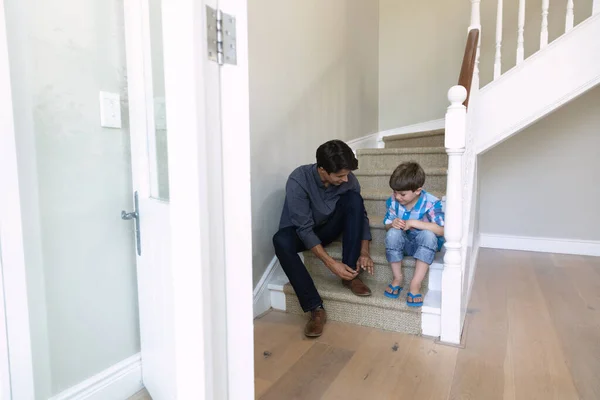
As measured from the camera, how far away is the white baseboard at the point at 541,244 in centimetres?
292

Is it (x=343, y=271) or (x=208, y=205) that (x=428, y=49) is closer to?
(x=343, y=271)

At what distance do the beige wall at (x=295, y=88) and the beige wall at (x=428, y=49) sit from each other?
459mm

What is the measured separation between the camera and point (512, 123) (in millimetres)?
2244

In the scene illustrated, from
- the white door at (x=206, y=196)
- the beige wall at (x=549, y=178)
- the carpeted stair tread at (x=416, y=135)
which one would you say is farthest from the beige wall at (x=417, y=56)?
the white door at (x=206, y=196)

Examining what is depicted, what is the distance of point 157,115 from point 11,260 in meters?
0.55

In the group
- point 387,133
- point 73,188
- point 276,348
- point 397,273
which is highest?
point 387,133

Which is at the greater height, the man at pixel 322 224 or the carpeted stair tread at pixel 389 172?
the carpeted stair tread at pixel 389 172

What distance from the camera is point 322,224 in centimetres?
192

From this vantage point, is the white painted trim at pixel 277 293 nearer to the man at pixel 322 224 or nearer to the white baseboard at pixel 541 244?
the man at pixel 322 224

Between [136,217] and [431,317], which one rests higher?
[136,217]

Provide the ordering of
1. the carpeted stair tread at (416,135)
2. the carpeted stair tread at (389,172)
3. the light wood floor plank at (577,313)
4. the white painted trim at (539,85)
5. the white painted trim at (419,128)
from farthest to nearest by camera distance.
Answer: the white painted trim at (419,128), the carpeted stair tread at (416,135), the carpeted stair tread at (389,172), the white painted trim at (539,85), the light wood floor plank at (577,313)

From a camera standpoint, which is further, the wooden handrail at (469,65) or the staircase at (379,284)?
the wooden handrail at (469,65)

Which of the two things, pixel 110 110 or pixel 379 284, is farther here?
pixel 379 284

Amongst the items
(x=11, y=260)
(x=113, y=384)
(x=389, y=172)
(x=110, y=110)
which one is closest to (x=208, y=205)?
(x=11, y=260)
